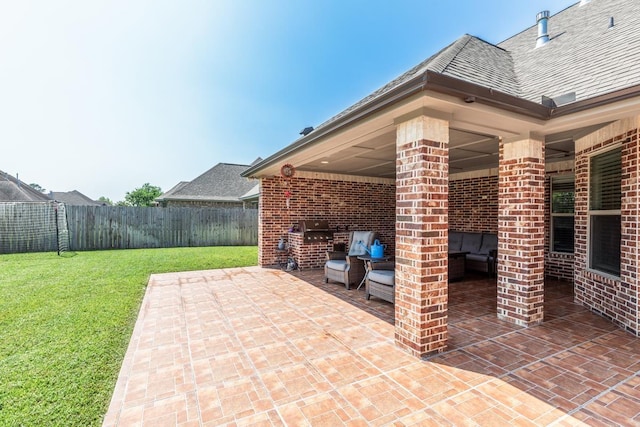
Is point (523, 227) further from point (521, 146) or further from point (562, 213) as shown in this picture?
point (562, 213)

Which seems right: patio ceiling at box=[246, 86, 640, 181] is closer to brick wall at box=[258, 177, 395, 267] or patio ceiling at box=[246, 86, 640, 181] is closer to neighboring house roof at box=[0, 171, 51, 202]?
brick wall at box=[258, 177, 395, 267]

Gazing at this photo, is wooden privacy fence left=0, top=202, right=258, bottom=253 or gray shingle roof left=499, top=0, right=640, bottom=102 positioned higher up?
gray shingle roof left=499, top=0, right=640, bottom=102

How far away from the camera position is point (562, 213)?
256 inches

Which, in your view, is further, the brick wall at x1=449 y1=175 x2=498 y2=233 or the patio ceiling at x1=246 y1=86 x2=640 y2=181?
the brick wall at x1=449 y1=175 x2=498 y2=233

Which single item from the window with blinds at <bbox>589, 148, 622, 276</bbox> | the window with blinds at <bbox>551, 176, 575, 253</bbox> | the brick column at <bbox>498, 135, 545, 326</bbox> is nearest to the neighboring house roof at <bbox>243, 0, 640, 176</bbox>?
the brick column at <bbox>498, 135, 545, 326</bbox>

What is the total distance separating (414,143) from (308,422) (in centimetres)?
258

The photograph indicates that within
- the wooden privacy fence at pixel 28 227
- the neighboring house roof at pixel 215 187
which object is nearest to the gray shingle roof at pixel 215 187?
the neighboring house roof at pixel 215 187

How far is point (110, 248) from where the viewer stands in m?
12.4

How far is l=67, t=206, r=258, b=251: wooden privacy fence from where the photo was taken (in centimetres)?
1198

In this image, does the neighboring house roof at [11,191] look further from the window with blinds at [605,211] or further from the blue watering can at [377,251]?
the window with blinds at [605,211]

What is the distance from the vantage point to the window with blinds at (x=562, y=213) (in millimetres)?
6328

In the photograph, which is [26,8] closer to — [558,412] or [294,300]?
[294,300]

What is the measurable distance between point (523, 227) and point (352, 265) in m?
3.06

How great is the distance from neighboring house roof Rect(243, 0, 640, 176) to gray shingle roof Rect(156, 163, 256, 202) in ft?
46.5
